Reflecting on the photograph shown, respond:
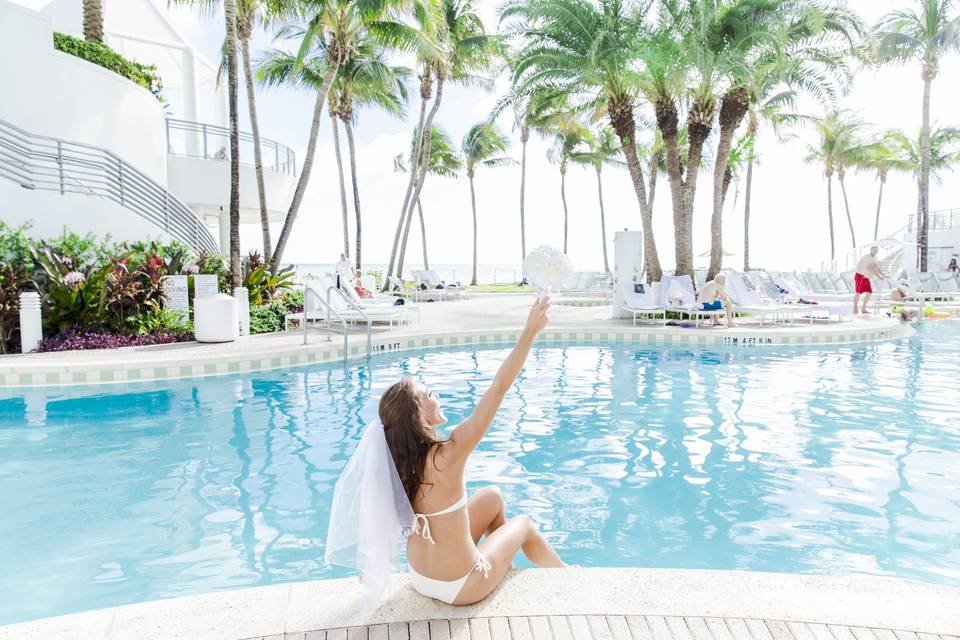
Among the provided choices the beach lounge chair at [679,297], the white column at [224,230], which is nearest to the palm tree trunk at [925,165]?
the beach lounge chair at [679,297]

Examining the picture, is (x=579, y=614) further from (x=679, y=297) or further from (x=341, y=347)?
(x=679, y=297)

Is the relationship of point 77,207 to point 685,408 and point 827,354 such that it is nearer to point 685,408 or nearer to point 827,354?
point 685,408

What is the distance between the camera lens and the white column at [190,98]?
53.9 feet

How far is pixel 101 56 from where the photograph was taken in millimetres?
13766

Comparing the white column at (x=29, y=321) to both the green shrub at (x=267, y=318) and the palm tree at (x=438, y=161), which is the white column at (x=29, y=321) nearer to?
the green shrub at (x=267, y=318)

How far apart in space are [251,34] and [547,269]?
15.7 m

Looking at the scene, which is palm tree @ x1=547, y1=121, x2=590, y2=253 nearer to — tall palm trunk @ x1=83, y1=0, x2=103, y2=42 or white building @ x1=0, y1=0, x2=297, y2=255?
white building @ x1=0, y1=0, x2=297, y2=255

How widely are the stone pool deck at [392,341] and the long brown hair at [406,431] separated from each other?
6816 millimetres

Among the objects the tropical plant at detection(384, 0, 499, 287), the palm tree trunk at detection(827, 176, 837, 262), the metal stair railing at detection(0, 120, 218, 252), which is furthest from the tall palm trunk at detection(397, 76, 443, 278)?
the palm tree trunk at detection(827, 176, 837, 262)

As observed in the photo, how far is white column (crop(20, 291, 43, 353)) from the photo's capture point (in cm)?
881

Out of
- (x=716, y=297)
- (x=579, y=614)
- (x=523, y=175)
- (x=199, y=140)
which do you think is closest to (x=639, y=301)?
(x=716, y=297)

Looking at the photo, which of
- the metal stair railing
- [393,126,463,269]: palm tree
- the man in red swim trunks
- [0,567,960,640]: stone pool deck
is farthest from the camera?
[393,126,463,269]: palm tree

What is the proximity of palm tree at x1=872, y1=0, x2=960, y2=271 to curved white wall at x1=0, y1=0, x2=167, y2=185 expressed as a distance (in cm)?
2170

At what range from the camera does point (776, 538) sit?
364 cm
